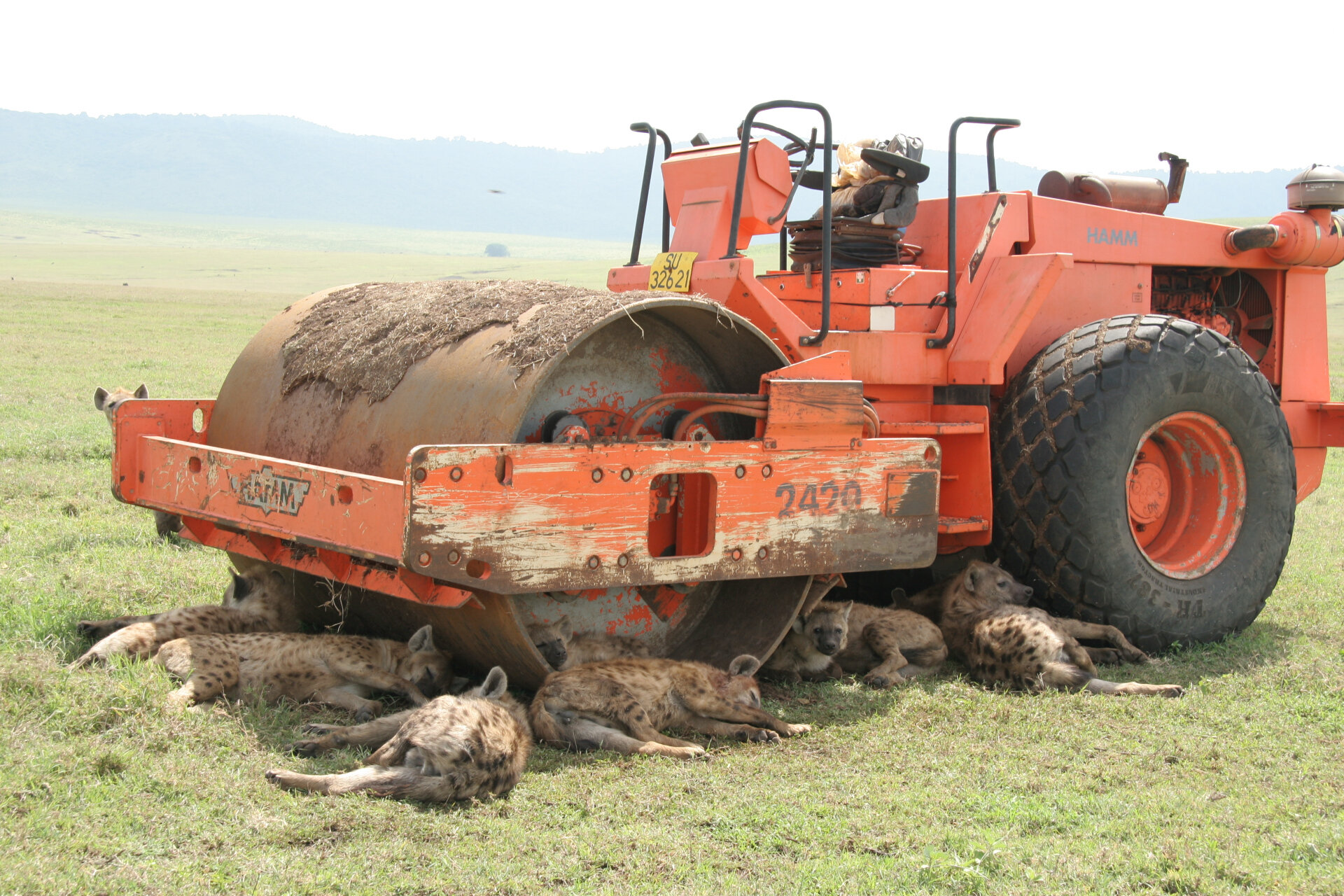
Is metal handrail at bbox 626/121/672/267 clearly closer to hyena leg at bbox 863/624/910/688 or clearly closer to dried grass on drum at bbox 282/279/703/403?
dried grass on drum at bbox 282/279/703/403

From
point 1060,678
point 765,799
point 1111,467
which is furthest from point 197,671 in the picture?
point 1111,467

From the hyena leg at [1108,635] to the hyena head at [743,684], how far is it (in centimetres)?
183

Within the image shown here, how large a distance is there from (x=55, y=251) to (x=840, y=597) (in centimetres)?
14084

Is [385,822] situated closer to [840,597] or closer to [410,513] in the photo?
[410,513]

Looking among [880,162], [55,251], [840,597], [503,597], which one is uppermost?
[55,251]

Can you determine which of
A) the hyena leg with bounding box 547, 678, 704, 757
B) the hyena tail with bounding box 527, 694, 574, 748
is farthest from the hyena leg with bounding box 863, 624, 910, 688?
the hyena tail with bounding box 527, 694, 574, 748

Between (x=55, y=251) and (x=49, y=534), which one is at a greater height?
(x=55, y=251)

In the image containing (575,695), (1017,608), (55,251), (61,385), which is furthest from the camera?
(55,251)

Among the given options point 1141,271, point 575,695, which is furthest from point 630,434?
point 1141,271

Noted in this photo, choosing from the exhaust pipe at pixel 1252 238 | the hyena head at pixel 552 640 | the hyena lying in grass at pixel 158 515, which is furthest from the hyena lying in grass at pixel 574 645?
the exhaust pipe at pixel 1252 238

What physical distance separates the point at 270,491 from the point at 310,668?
802 millimetres

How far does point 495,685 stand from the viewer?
4691 millimetres

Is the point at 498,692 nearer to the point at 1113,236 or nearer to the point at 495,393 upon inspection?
the point at 495,393

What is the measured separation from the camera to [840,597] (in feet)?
24.1
